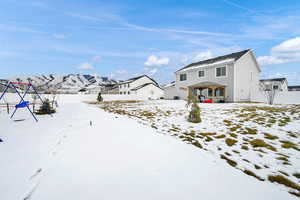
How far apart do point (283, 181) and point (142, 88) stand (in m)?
29.5

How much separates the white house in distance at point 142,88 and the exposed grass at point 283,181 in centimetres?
2753

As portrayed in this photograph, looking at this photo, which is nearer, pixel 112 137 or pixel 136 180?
pixel 136 180

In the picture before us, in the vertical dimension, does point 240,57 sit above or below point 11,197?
above

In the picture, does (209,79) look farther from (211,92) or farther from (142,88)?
(142,88)

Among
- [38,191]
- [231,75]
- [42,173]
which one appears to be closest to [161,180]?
[38,191]

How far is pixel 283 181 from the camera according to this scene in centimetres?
198

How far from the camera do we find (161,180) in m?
1.78

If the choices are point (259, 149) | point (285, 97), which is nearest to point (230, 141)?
point (259, 149)

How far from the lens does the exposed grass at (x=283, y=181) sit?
188 cm

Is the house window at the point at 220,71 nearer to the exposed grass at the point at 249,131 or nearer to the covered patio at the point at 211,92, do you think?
the covered patio at the point at 211,92

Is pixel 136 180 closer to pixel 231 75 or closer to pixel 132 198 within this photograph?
pixel 132 198

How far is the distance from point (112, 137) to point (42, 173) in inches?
67.1

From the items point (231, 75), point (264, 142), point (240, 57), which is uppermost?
point (240, 57)

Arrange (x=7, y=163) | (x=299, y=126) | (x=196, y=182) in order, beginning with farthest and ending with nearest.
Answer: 1. (x=299, y=126)
2. (x=7, y=163)
3. (x=196, y=182)
